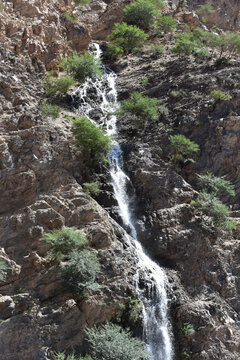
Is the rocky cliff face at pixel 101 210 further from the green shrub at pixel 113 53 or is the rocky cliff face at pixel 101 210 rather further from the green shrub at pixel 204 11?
the green shrub at pixel 204 11

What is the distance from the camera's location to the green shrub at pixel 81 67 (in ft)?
91.8

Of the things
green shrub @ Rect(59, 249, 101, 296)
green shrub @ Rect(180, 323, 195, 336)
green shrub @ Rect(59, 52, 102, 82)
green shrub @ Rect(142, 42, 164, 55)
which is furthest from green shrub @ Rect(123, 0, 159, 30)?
green shrub @ Rect(180, 323, 195, 336)

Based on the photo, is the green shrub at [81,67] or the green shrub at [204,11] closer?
the green shrub at [81,67]

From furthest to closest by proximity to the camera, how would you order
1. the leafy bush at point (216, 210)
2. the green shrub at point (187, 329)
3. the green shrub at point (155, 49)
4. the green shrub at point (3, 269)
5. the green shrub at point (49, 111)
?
the green shrub at point (155, 49) < the green shrub at point (49, 111) < the leafy bush at point (216, 210) < the green shrub at point (187, 329) < the green shrub at point (3, 269)

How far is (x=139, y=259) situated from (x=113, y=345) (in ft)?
16.7

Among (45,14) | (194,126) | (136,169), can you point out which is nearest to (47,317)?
(136,169)

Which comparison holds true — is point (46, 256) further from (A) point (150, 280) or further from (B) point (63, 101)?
(B) point (63, 101)

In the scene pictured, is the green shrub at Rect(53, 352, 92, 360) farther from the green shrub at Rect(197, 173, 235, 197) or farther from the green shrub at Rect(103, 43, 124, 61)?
the green shrub at Rect(103, 43, 124, 61)

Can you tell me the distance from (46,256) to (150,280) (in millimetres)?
4943

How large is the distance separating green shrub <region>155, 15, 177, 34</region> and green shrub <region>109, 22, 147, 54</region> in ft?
13.2

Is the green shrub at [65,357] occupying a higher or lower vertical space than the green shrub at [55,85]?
lower

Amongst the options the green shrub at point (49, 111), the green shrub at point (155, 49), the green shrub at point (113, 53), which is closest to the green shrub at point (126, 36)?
the green shrub at point (113, 53)

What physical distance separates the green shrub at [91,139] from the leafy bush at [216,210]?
6.17 m

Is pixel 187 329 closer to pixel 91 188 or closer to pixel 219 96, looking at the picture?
pixel 91 188
